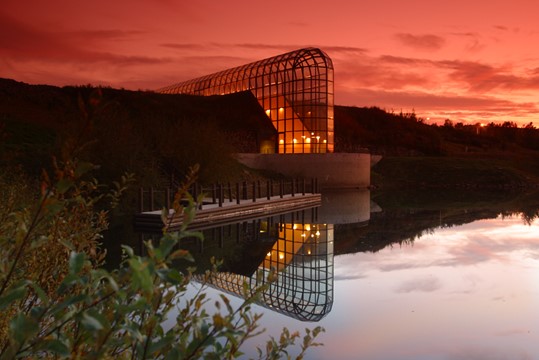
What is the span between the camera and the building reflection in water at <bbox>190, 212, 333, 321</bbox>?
9.73 m

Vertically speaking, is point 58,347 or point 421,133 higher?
point 421,133

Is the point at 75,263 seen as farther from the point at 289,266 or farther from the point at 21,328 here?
the point at 289,266

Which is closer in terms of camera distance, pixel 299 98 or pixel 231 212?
pixel 231 212

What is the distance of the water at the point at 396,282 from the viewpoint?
759cm

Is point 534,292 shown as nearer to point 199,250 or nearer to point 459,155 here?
point 199,250

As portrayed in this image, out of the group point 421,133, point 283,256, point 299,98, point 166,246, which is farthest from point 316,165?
point 421,133

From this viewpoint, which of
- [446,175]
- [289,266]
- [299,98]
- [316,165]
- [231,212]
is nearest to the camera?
[289,266]

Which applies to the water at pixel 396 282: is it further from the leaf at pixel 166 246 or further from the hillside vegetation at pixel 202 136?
the leaf at pixel 166 246

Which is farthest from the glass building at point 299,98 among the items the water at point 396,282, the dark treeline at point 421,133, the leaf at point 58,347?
the leaf at point 58,347

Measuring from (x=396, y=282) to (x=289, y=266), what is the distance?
2.81 metres

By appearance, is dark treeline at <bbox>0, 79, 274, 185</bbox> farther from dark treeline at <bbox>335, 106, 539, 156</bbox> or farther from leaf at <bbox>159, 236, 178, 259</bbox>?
dark treeline at <bbox>335, 106, 539, 156</bbox>

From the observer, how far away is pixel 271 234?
677 inches

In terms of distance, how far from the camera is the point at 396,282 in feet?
36.9

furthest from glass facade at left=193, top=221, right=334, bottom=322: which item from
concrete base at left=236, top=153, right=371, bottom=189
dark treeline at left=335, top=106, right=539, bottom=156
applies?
dark treeline at left=335, top=106, right=539, bottom=156
